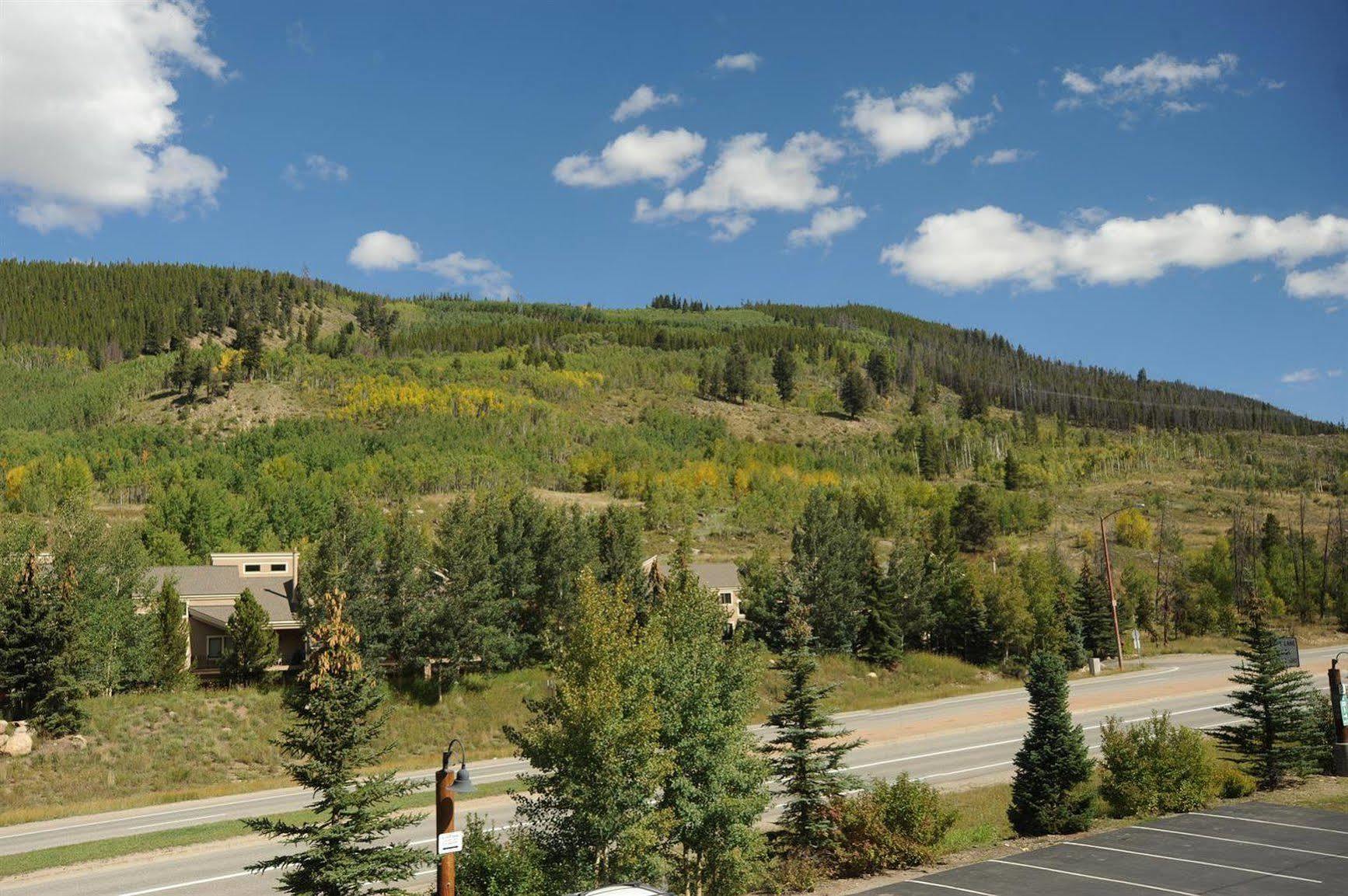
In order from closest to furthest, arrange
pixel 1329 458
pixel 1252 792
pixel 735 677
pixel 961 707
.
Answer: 1. pixel 735 677
2. pixel 1252 792
3. pixel 961 707
4. pixel 1329 458

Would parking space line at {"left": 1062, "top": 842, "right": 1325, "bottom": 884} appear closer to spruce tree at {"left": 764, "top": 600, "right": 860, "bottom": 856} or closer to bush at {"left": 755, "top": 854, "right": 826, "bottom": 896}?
spruce tree at {"left": 764, "top": 600, "right": 860, "bottom": 856}

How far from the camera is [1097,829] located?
23.3 meters

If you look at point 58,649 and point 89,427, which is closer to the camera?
point 58,649

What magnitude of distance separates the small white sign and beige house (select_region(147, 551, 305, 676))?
44.7m

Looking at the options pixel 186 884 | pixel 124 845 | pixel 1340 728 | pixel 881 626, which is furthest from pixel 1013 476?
pixel 186 884

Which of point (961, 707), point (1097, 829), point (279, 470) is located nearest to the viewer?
point (1097, 829)

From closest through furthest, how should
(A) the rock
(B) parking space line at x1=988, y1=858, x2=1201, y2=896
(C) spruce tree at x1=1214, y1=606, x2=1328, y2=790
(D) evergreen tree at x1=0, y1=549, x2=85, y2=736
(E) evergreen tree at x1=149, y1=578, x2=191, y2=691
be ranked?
(B) parking space line at x1=988, y1=858, x2=1201, y2=896 < (C) spruce tree at x1=1214, y1=606, x2=1328, y2=790 < (A) the rock < (D) evergreen tree at x1=0, y1=549, x2=85, y2=736 < (E) evergreen tree at x1=149, y1=578, x2=191, y2=691

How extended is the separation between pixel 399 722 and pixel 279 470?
265 ft

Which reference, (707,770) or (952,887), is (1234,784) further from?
(707,770)

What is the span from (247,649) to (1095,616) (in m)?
59.1

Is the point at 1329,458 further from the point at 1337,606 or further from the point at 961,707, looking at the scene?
the point at 961,707

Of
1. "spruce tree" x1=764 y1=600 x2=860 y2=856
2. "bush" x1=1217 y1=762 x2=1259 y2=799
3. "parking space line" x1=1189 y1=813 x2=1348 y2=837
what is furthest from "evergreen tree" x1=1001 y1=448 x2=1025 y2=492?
"spruce tree" x1=764 y1=600 x2=860 y2=856

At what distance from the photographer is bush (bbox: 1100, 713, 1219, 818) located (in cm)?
2448

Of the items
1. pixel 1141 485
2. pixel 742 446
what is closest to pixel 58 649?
pixel 742 446
